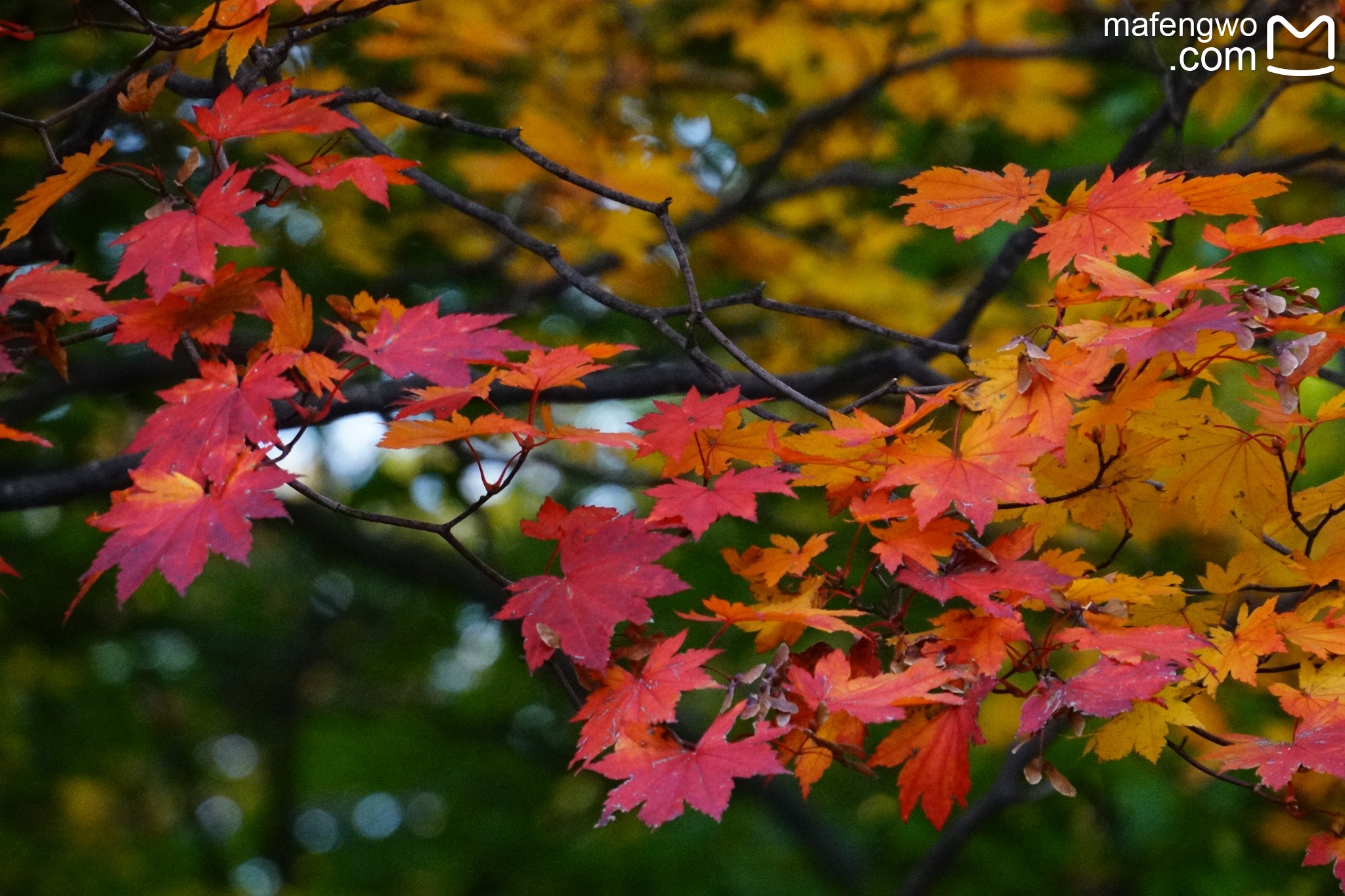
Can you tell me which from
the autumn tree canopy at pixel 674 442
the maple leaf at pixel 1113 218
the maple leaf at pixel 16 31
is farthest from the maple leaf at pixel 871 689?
the maple leaf at pixel 16 31

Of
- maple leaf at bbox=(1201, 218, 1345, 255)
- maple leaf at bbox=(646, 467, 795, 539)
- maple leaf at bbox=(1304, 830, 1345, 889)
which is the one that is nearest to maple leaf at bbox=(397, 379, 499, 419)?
maple leaf at bbox=(646, 467, 795, 539)

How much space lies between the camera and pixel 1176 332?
118 centimetres

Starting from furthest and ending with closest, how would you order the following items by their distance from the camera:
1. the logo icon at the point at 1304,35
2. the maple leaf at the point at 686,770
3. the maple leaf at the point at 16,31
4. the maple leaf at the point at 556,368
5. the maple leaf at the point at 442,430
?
the logo icon at the point at 1304,35, the maple leaf at the point at 16,31, the maple leaf at the point at 556,368, the maple leaf at the point at 442,430, the maple leaf at the point at 686,770

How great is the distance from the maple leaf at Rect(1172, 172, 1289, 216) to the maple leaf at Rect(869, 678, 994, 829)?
Answer: 2.32 feet

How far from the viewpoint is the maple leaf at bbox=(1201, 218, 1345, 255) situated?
4.26 feet

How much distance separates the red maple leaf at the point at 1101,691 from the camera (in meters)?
1.15

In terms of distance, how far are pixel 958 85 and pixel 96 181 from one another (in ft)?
9.52

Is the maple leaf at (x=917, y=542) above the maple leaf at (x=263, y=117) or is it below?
below

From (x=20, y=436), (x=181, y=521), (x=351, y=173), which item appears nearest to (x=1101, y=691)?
(x=181, y=521)

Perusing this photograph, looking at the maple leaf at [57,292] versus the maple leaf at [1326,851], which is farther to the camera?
the maple leaf at [57,292]

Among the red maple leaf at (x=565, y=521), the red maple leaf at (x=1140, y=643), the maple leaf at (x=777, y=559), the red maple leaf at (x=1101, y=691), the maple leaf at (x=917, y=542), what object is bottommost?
the red maple leaf at (x=1101, y=691)

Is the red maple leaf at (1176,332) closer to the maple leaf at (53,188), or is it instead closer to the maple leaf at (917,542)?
the maple leaf at (917,542)

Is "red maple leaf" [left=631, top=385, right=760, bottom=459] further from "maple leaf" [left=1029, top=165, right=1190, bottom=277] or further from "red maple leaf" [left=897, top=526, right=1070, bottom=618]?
"maple leaf" [left=1029, top=165, right=1190, bottom=277]

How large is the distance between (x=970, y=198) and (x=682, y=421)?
52 centimetres
